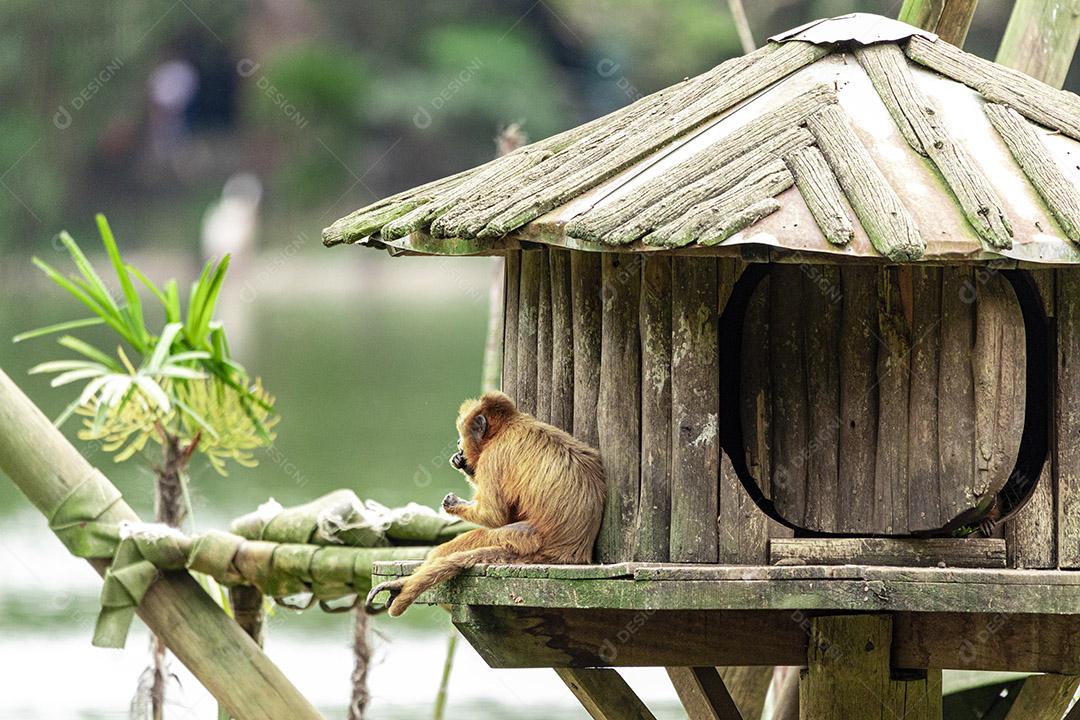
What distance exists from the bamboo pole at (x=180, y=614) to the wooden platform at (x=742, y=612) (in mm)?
2006

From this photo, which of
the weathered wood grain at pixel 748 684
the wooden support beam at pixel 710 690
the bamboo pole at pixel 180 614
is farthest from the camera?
the weathered wood grain at pixel 748 684

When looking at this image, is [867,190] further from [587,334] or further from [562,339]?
[562,339]

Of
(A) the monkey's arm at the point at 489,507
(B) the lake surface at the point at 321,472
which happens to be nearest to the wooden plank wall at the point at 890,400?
(A) the monkey's arm at the point at 489,507

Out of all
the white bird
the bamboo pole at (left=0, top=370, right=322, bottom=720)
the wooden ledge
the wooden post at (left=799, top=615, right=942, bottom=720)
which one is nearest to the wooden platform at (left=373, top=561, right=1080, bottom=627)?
the wooden ledge

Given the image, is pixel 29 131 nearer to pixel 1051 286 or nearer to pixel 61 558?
pixel 61 558

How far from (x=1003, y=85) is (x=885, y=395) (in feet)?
3.58

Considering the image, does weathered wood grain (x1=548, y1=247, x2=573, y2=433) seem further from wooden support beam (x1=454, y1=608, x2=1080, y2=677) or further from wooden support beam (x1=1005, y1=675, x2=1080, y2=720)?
wooden support beam (x1=1005, y1=675, x2=1080, y2=720)

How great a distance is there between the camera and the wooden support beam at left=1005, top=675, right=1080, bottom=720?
18.2ft

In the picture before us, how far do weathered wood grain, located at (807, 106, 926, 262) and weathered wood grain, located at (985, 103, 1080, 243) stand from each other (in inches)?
16.7

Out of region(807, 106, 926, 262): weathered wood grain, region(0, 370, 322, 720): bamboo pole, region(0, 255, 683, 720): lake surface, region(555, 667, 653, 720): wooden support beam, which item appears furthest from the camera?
region(0, 255, 683, 720): lake surface

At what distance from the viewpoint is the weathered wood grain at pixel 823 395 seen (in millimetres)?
4695

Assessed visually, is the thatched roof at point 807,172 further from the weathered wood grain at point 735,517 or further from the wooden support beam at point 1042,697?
the wooden support beam at point 1042,697

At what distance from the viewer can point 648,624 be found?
15.9 ft

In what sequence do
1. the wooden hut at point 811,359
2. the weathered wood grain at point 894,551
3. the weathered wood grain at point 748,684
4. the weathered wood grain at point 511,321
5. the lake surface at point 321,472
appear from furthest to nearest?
the lake surface at point 321,472 → the weathered wood grain at point 748,684 → the weathered wood grain at point 511,321 → the weathered wood grain at point 894,551 → the wooden hut at point 811,359
